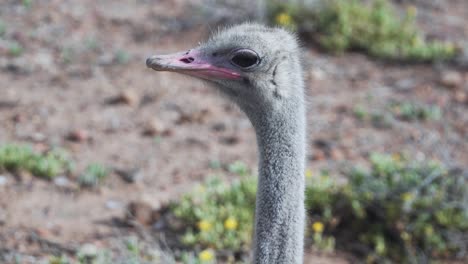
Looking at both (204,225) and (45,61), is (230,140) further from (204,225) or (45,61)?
(45,61)

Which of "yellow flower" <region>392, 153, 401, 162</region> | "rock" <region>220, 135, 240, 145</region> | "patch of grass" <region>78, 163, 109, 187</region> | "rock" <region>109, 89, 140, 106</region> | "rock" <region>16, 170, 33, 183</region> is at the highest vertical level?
"rock" <region>109, 89, 140, 106</region>

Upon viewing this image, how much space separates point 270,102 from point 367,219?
2.10 metres

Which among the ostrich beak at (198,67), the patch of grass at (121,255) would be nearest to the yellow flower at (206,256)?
the patch of grass at (121,255)

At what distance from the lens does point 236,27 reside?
313 centimetres

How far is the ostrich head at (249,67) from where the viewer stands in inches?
116

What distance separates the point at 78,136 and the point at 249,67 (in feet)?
10.0

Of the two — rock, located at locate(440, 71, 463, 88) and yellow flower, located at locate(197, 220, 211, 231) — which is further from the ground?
rock, located at locate(440, 71, 463, 88)

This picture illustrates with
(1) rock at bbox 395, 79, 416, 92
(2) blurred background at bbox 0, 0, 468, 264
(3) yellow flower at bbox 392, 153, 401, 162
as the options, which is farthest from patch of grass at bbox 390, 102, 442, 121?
(3) yellow flower at bbox 392, 153, 401, 162

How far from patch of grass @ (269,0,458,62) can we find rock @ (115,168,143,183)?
2.39 meters

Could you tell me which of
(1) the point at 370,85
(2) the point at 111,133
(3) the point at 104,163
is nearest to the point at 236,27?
(3) the point at 104,163

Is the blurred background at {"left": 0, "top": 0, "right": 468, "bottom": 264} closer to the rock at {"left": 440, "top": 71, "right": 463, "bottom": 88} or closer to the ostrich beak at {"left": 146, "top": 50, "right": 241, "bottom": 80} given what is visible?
the rock at {"left": 440, "top": 71, "right": 463, "bottom": 88}

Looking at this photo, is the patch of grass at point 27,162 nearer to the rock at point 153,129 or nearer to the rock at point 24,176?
the rock at point 24,176

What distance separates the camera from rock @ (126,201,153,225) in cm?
475

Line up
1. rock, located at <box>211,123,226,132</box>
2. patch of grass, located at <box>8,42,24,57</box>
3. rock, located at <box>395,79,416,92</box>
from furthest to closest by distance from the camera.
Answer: patch of grass, located at <box>8,42,24,57</box> → rock, located at <box>395,79,416,92</box> → rock, located at <box>211,123,226,132</box>
